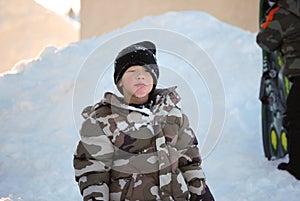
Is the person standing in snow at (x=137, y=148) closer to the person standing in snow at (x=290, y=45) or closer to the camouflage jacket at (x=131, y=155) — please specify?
the camouflage jacket at (x=131, y=155)

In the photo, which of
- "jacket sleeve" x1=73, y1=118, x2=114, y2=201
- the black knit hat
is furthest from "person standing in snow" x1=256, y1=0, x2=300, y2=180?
"jacket sleeve" x1=73, y1=118, x2=114, y2=201

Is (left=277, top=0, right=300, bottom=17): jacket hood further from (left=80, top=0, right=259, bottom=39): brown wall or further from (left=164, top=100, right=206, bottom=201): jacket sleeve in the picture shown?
(left=80, top=0, right=259, bottom=39): brown wall

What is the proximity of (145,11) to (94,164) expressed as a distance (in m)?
7.61

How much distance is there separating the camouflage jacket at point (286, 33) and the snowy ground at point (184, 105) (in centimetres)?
63

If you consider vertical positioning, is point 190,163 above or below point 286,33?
below

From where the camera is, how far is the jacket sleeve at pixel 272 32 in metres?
5.04

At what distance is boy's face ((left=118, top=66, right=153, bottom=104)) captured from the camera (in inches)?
116

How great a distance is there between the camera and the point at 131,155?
2896mm

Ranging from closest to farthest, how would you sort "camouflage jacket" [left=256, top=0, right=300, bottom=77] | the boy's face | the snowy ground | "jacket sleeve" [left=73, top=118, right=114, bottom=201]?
"jacket sleeve" [left=73, top=118, right=114, bottom=201], the boy's face, the snowy ground, "camouflage jacket" [left=256, top=0, right=300, bottom=77]

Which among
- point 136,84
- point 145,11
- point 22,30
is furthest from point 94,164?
point 22,30

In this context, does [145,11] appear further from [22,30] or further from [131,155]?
[131,155]

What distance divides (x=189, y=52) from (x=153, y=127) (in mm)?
4873

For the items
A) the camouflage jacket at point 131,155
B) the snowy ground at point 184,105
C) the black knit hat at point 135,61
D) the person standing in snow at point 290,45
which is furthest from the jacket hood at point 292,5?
the camouflage jacket at point 131,155

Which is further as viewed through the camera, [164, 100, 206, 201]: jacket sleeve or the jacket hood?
the jacket hood
